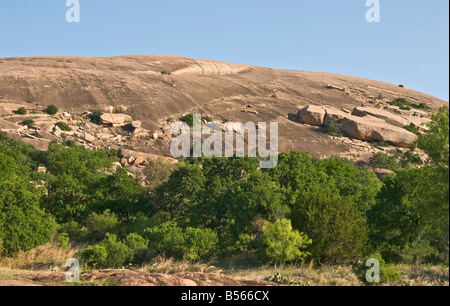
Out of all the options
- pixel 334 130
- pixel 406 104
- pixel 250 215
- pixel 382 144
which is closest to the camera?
pixel 250 215

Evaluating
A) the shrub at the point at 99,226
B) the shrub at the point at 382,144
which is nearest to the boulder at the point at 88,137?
the shrub at the point at 99,226

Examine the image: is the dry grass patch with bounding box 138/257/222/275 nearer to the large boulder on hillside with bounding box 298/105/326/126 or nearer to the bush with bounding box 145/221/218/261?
the bush with bounding box 145/221/218/261

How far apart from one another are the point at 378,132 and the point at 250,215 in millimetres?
37183

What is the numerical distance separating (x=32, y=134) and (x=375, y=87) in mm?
65823

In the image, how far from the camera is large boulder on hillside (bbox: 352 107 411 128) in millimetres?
53656

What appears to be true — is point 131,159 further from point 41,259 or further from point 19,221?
point 19,221

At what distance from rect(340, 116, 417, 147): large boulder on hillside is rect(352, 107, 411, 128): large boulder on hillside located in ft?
9.60

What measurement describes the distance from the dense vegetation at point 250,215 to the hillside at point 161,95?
2045 centimetres

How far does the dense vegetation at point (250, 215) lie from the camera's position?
1486 cm

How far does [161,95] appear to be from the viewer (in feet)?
174

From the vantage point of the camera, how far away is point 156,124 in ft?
155

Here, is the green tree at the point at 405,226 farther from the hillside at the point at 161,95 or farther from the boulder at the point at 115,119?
the boulder at the point at 115,119

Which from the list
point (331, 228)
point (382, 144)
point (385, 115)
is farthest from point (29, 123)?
point (385, 115)
